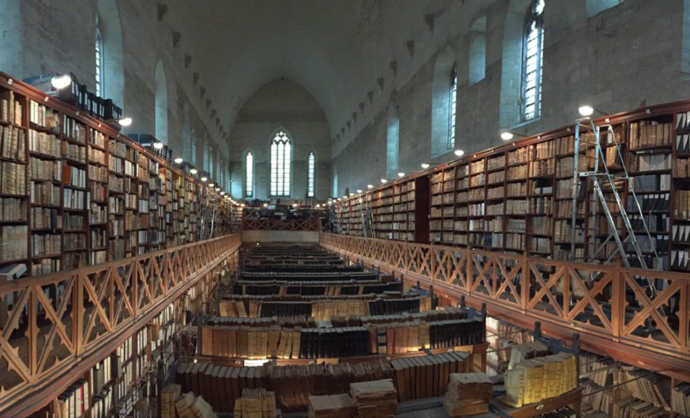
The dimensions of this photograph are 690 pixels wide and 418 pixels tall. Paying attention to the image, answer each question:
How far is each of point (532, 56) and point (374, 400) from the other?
7986mm

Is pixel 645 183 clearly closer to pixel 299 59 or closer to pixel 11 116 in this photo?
pixel 11 116

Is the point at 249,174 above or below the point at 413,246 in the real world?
above

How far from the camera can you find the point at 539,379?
117 inches

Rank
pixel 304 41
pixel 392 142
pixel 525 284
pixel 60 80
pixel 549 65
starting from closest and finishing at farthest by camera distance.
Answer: pixel 60 80 < pixel 525 284 < pixel 549 65 < pixel 392 142 < pixel 304 41

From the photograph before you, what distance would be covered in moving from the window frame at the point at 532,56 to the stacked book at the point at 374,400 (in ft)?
22.0

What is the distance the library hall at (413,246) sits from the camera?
9.70ft

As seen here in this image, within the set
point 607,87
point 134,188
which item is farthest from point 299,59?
point 607,87

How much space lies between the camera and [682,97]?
4.70 m

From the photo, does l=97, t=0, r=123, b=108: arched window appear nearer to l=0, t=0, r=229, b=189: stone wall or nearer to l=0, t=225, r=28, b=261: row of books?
l=0, t=0, r=229, b=189: stone wall

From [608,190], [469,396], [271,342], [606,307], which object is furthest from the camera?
[608,190]

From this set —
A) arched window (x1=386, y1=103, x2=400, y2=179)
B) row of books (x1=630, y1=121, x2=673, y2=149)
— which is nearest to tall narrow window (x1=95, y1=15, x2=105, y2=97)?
row of books (x1=630, y1=121, x2=673, y2=149)

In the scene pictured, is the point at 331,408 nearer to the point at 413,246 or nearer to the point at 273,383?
the point at 273,383

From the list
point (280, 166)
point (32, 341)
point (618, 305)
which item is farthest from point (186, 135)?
point (280, 166)

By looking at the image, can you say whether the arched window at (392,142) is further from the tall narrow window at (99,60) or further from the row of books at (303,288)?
the tall narrow window at (99,60)
